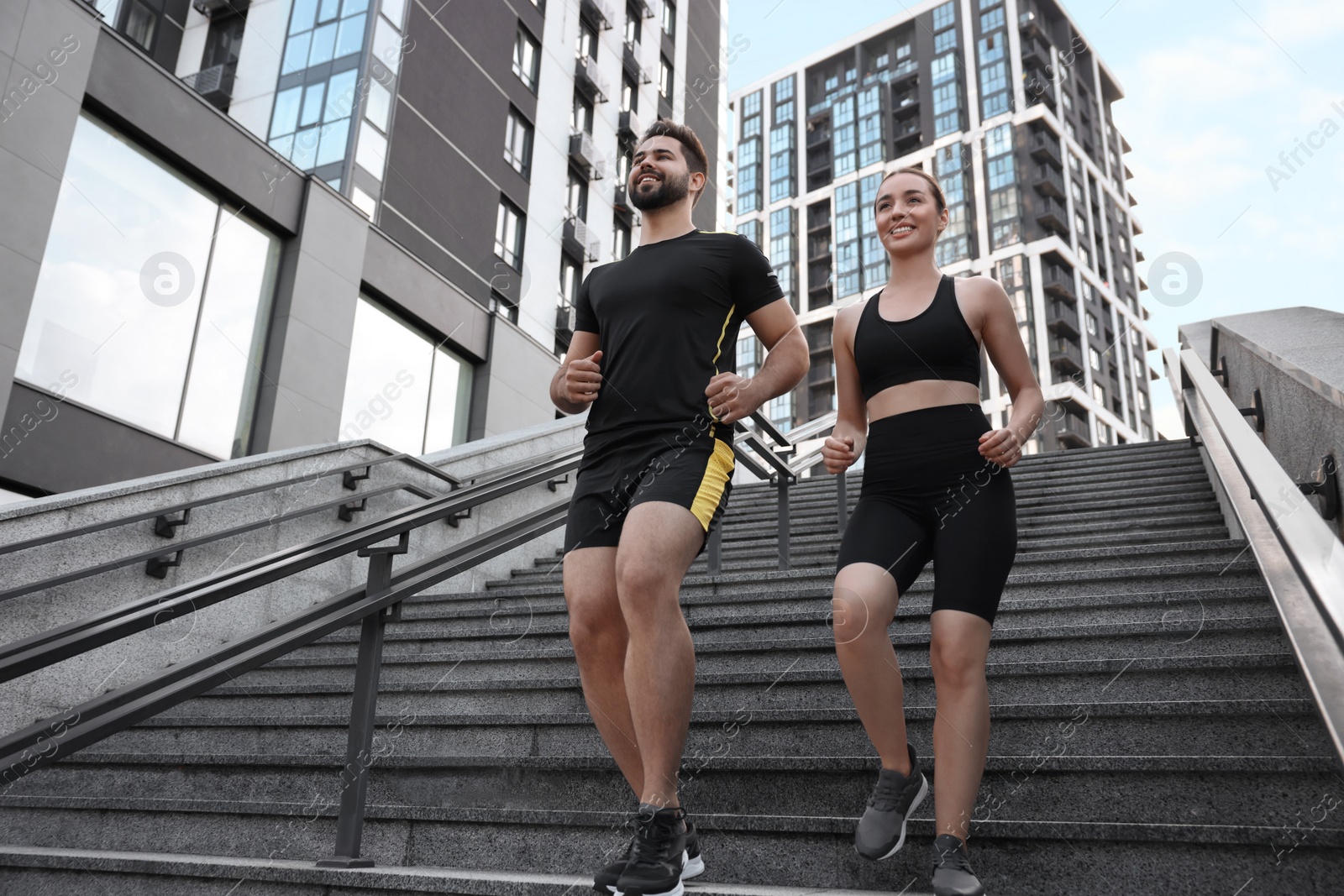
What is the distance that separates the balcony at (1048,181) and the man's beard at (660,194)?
56341 mm

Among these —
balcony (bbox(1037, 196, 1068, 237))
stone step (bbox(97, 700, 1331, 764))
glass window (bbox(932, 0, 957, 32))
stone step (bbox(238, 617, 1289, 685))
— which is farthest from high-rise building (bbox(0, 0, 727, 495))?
glass window (bbox(932, 0, 957, 32))

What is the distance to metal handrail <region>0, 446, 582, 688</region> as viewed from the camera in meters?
2.31

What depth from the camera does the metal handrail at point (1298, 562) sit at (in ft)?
5.23

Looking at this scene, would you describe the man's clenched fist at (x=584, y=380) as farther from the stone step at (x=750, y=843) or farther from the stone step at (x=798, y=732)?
the stone step at (x=798, y=732)

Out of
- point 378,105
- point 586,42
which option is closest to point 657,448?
point 378,105

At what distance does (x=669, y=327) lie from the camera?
2590mm

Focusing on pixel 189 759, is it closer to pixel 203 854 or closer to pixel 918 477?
pixel 203 854

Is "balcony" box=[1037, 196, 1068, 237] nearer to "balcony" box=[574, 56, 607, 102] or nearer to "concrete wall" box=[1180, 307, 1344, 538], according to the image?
"balcony" box=[574, 56, 607, 102]

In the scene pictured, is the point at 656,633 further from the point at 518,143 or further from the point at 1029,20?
the point at 1029,20

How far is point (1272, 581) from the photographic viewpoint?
2.58 meters

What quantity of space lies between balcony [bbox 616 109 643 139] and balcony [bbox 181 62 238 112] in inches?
379

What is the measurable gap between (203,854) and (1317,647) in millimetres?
3019

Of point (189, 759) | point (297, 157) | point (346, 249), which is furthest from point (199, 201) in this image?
point (189, 759)

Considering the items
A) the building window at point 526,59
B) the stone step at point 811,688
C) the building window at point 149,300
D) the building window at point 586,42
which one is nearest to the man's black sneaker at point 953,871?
the stone step at point 811,688
